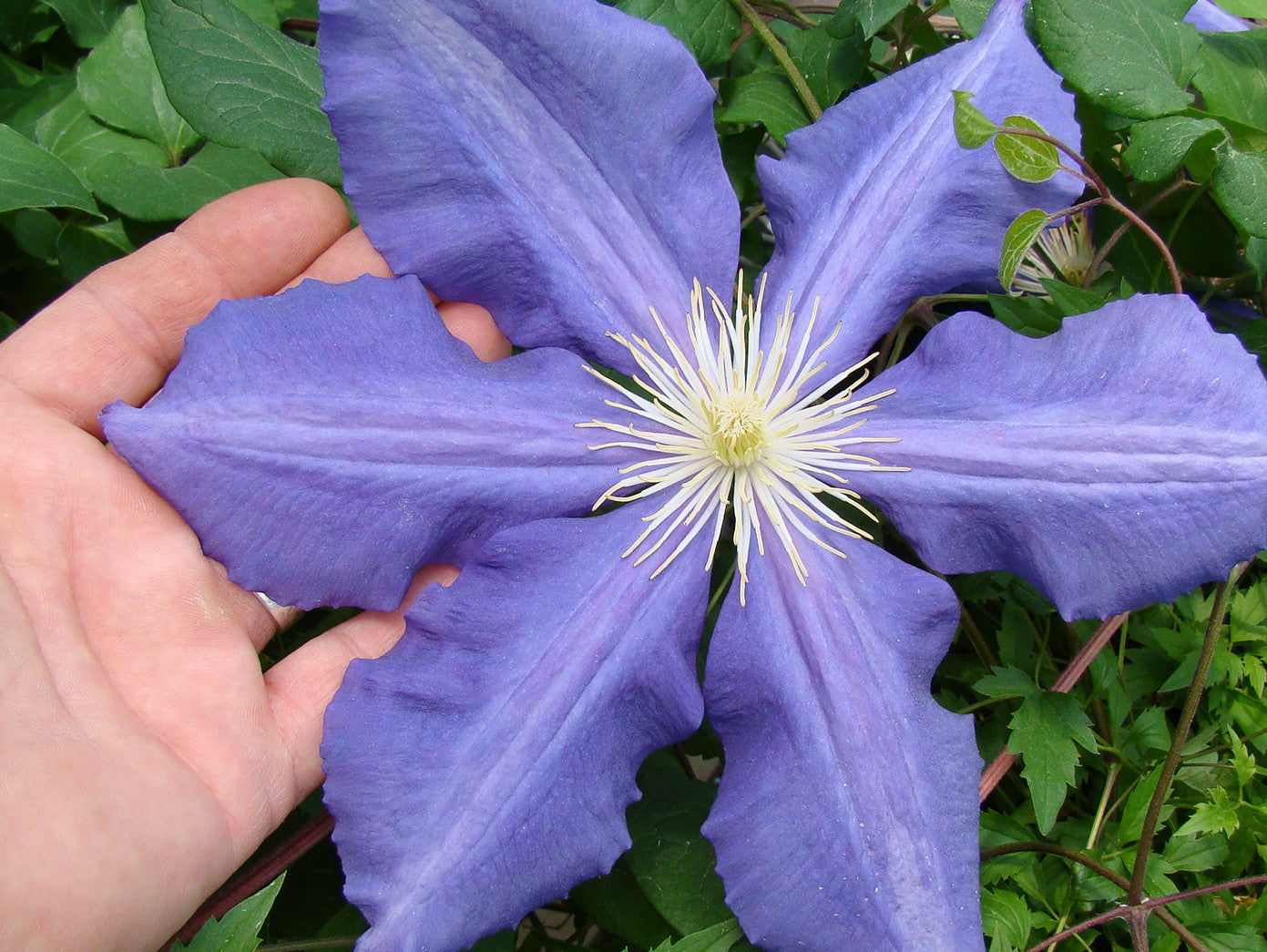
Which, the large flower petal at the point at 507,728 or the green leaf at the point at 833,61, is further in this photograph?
the green leaf at the point at 833,61

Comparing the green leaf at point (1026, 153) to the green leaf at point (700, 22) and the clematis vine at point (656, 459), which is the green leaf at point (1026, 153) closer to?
the clematis vine at point (656, 459)

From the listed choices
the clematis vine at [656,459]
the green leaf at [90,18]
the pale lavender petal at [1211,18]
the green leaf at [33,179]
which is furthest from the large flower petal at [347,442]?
the pale lavender petal at [1211,18]

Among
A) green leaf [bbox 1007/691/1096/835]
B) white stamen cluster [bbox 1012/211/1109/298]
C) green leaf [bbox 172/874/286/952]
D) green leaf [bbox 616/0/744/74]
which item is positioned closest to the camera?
green leaf [bbox 172/874/286/952]

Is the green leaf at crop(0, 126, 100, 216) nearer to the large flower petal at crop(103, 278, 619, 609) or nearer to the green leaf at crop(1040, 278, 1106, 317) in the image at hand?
the large flower petal at crop(103, 278, 619, 609)

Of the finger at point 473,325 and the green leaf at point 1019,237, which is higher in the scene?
the green leaf at point 1019,237

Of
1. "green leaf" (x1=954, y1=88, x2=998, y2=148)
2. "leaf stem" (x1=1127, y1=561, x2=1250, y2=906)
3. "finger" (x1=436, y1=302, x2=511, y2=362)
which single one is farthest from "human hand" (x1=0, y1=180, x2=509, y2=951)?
"leaf stem" (x1=1127, y1=561, x2=1250, y2=906)

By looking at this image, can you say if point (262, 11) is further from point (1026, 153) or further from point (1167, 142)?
point (1167, 142)

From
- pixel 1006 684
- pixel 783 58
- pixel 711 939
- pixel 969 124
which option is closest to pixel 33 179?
pixel 783 58
